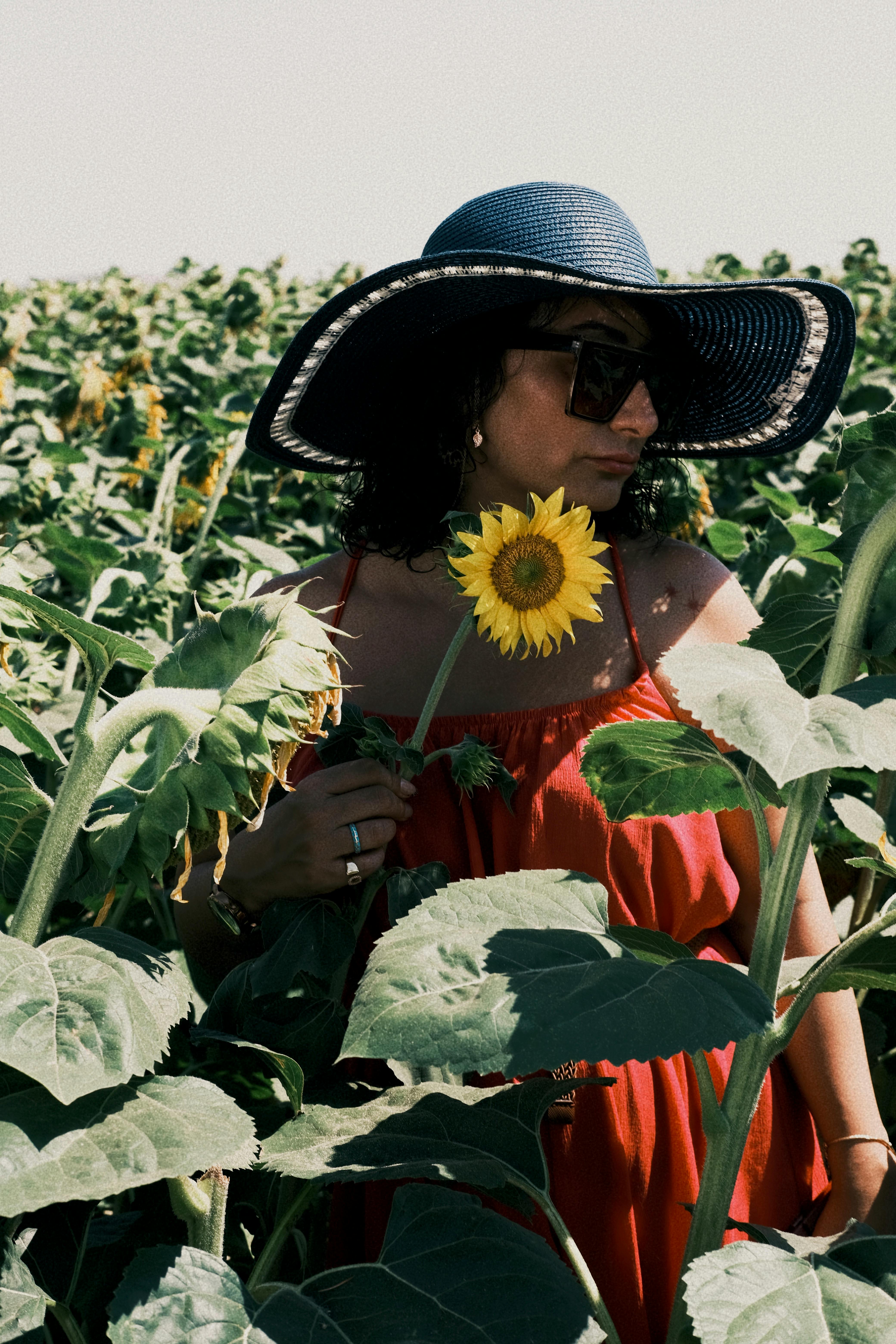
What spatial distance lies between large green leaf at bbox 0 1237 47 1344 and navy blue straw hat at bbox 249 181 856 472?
46.4 inches

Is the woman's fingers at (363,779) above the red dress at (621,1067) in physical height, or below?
above

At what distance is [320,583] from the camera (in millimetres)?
2131

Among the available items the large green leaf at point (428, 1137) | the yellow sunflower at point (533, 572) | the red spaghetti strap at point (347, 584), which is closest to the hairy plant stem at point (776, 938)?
the large green leaf at point (428, 1137)

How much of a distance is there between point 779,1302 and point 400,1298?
0.26 meters

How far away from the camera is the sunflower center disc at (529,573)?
1418mm

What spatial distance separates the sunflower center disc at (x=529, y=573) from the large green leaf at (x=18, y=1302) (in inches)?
30.6

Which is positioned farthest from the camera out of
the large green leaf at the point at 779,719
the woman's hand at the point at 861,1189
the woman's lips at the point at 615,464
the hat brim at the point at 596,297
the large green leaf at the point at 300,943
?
the woman's lips at the point at 615,464

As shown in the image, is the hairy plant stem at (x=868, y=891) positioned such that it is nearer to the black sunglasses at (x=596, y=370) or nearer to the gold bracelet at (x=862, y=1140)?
the gold bracelet at (x=862, y=1140)

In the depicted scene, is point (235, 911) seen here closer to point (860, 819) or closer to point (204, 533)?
point (860, 819)

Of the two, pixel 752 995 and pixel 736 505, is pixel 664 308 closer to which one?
pixel 752 995

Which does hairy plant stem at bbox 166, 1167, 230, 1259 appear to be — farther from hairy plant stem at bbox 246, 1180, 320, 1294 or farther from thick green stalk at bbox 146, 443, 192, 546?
thick green stalk at bbox 146, 443, 192, 546

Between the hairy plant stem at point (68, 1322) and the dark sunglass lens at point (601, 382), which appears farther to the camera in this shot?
the dark sunglass lens at point (601, 382)

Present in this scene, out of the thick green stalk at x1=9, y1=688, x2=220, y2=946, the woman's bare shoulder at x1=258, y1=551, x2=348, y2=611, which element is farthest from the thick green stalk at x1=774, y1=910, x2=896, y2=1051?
the woman's bare shoulder at x1=258, y1=551, x2=348, y2=611

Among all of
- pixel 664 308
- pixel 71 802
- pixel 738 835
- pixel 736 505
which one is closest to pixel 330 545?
pixel 736 505
